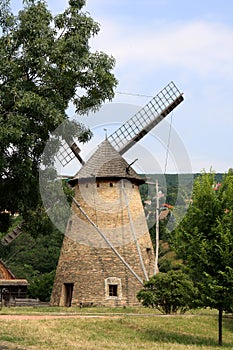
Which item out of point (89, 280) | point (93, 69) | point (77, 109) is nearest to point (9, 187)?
point (77, 109)

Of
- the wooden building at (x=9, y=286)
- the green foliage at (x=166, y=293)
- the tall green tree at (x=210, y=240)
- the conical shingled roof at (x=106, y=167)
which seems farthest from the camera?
the wooden building at (x=9, y=286)

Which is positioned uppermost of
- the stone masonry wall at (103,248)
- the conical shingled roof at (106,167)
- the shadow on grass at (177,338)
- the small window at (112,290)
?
the conical shingled roof at (106,167)

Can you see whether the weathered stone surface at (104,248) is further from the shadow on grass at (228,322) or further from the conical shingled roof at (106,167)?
the shadow on grass at (228,322)

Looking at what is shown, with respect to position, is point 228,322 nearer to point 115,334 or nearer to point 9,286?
point 115,334

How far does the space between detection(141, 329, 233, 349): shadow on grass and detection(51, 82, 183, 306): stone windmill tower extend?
9.77 meters

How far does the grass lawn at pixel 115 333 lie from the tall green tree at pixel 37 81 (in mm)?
3346

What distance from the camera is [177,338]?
1820cm

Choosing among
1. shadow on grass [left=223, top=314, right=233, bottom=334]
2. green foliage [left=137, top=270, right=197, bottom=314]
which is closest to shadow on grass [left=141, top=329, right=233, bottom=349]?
shadow on grass [left=223, top=314, right=233, bottom=334]

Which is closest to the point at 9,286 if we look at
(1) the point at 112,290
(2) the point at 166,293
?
(1) the point at 112,290

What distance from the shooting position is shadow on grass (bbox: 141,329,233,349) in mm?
17519

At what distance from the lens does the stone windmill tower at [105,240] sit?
28.9m

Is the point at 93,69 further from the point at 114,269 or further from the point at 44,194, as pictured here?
the point at 114,269

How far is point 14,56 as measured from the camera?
47.6 ft

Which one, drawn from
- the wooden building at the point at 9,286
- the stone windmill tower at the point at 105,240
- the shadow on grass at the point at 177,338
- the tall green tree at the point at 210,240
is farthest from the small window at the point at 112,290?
the tall green tree at the point at 210,240
